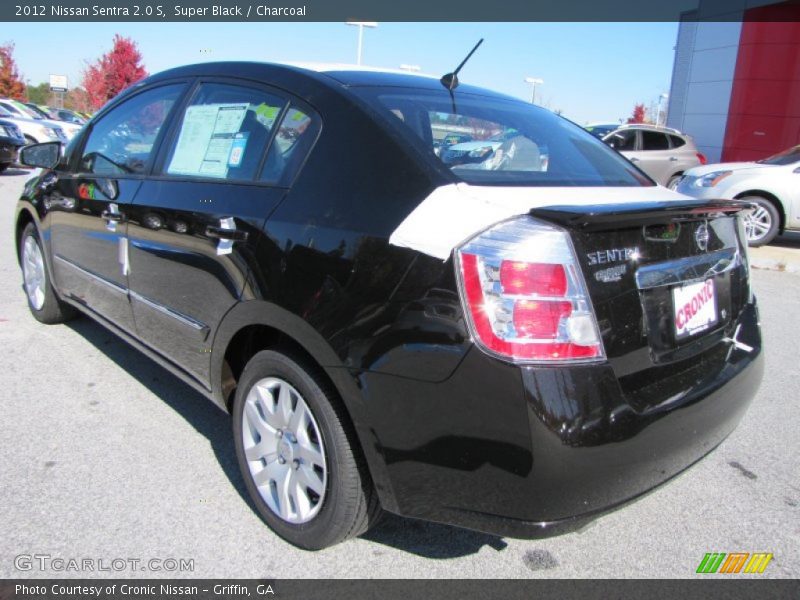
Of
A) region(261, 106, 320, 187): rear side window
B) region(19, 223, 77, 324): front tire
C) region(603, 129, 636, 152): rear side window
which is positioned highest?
region(603, 129, 636, 152): rear side window

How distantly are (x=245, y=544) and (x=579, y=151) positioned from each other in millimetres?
2090

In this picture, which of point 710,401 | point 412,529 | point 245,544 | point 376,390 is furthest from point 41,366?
point 710,401

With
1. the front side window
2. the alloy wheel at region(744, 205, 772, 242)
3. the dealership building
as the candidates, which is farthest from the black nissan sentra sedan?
the dealership building

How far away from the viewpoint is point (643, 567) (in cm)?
233

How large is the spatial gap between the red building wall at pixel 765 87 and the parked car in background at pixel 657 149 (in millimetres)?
6116

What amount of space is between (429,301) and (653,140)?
14.1m

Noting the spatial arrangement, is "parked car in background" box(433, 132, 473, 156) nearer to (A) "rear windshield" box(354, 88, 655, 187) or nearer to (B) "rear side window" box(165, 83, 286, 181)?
(A) "rear windshield" box(354, 88, 655, 187)

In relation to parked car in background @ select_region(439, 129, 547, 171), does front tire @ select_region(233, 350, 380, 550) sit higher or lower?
lower

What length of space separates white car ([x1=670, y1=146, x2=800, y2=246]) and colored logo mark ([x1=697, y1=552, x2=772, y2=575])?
7.65m

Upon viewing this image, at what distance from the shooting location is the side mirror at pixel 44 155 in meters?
4.18

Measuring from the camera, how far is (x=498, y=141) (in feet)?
8.44

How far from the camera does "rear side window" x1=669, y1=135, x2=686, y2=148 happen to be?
14216 mm

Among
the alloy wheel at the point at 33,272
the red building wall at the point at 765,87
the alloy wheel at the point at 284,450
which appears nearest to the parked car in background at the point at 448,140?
the alloy wheel at the point at 284,450

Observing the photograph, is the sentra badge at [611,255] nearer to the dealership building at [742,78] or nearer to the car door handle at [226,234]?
the car door handle at [226,234]
